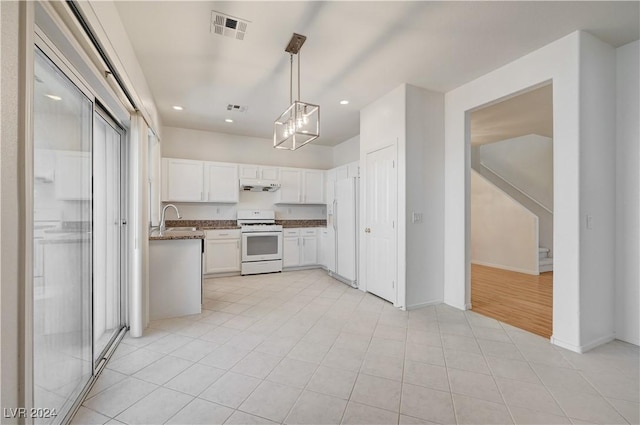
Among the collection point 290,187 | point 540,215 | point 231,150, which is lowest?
point 540,215

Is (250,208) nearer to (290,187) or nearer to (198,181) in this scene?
(290,187)

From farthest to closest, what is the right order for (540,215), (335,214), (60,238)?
(540,215), (335,214), (60,238)

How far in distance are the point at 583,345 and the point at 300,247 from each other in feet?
13.7

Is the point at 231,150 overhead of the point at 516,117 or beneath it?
beneath

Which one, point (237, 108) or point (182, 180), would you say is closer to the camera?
point (237, 108)

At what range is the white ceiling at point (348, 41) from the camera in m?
2.12

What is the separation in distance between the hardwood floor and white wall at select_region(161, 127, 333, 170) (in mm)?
4107

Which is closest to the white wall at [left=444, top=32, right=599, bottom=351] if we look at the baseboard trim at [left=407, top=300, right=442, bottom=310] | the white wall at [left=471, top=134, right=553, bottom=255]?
the baseboard trim at [left=407, top=300, right=442, bottom=310]

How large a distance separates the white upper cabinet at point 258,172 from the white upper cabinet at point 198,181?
152 mm

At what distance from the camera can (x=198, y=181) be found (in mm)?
4969

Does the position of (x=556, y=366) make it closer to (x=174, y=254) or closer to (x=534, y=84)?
(x=534, y=84)

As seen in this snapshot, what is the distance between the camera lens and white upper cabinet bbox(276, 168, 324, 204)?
5.66m

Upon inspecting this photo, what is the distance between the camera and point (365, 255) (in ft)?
13.4

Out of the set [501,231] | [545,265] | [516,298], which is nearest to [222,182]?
[516,298]
